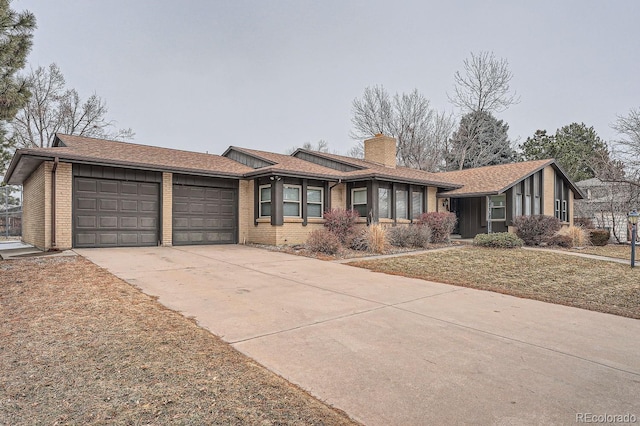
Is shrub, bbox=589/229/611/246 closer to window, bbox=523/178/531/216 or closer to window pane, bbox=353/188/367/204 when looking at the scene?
window, bbox=523/178/531/216

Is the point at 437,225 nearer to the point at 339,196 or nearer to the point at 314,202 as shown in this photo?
the point at 339,196

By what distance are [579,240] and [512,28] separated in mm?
10208

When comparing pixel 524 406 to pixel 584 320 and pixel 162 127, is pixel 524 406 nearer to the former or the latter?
pixel 584 320

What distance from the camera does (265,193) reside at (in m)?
14.3

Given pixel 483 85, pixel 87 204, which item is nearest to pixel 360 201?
pixel 87 204

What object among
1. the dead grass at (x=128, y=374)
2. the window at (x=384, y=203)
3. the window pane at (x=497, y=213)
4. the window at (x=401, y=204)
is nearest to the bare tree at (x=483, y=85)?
the window pane at (x=497, y=213)

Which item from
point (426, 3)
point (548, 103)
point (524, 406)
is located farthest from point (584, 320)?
point (548, 103)

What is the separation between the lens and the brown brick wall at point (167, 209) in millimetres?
12742

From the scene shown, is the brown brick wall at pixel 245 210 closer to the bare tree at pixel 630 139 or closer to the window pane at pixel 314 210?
the window pane at pixel 314 210

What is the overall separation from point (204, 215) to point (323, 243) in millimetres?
5046

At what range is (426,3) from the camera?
652 inches

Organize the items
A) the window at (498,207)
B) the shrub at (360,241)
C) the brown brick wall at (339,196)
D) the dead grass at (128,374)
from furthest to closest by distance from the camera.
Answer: the window at (498,207), the brown brick wall at (339,196), the shrub at (360,241), the dead grass at (128,374)

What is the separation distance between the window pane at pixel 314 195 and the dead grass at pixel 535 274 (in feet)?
17.1

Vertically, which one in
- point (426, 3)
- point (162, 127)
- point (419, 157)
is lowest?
point (419, 157)
